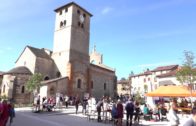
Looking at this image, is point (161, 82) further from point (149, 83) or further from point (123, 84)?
point (123, 84)

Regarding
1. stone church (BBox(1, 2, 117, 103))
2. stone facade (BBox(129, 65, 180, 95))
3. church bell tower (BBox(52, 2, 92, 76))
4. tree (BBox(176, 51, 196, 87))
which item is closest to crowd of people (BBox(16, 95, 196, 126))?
tree (BBox(176, 51, 196, 87))

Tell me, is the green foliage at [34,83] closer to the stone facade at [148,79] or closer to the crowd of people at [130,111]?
the crowd of people at [130,111]

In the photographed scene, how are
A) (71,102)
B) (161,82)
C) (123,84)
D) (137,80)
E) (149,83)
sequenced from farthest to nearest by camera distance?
(123,84)
(137,80)
(149,83)
(161,82)
(71,102)

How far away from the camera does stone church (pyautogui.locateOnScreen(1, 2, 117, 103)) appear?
3178 cm

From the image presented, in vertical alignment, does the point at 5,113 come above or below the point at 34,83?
below

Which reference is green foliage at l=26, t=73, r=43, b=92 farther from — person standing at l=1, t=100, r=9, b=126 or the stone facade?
the stone facade

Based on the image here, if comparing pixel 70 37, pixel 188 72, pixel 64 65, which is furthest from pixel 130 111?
pixel 70 37

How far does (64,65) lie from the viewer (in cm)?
3500

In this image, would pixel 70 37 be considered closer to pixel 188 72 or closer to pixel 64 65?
pixel 64 65

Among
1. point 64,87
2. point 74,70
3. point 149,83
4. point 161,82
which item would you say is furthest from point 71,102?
point 149,83

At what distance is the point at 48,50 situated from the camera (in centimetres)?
3884

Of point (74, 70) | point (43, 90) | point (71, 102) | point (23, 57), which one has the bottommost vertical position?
point (71, 102)

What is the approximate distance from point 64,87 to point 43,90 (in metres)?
3.62

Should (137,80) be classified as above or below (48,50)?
below
